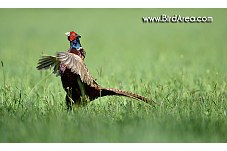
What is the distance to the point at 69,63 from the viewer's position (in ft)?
20.8

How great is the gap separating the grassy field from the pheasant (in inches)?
4.9

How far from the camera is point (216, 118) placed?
20.9 feet

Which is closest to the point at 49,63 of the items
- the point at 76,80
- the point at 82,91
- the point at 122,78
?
the point at 76,80

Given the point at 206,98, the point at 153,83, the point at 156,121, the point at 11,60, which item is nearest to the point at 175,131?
the point at 156,121

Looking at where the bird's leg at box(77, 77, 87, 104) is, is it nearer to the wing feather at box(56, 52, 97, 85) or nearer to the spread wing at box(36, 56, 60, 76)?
the wing feather at box(56, 52, 97, 85)

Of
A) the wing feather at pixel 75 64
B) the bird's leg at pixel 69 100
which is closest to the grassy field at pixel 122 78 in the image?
the bird's leg at pixel 69 100

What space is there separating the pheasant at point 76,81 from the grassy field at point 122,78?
12 cm

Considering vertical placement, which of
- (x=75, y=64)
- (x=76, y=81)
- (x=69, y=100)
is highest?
(x=75, y=64)

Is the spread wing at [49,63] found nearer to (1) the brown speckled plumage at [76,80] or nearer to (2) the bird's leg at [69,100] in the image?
(1) the brown speckled plumage at [76,80]

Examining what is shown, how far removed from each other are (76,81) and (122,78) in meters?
1.92

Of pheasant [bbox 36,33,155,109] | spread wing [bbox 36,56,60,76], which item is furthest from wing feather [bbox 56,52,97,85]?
spread wing [bbox 36,56,60,76]

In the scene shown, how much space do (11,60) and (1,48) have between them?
44 cm

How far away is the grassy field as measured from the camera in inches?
240

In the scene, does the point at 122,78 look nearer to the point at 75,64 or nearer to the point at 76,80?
the point at 76,80
